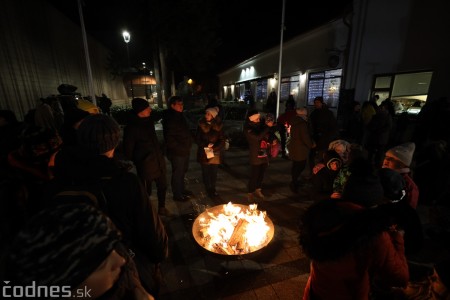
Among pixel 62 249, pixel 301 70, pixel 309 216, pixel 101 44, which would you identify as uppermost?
pixel 101 44

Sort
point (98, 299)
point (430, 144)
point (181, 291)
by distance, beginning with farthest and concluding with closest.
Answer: point (430, 144) < point (181, 291) < point (98, 299)

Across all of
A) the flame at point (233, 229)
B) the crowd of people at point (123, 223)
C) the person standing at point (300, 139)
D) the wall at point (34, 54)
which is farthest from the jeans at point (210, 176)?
the wall at point (34, 54)

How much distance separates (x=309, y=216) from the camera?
1.61m

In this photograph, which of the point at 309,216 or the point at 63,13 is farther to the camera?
the point at 63,13

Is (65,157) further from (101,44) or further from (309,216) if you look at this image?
(101,44)

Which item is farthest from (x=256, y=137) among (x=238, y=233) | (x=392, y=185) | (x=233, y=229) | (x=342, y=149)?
(x=392, y=185)

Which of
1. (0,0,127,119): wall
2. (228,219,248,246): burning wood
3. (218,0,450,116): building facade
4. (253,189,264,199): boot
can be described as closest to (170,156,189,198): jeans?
(253,189,264,199): boot

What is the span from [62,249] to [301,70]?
15.4m

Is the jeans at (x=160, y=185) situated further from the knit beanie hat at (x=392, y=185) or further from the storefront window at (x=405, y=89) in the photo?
the storefront window at (x=405, y=89)

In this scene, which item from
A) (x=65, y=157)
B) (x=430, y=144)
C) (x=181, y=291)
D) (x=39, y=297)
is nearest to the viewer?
(x=39, y=297)

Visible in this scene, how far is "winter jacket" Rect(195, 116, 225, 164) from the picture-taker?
4932mm

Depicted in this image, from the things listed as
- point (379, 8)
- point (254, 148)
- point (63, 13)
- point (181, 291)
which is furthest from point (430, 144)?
point (63, 13)

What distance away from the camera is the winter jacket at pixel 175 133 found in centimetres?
454

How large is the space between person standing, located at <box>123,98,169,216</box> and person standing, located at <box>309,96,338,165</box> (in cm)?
414
